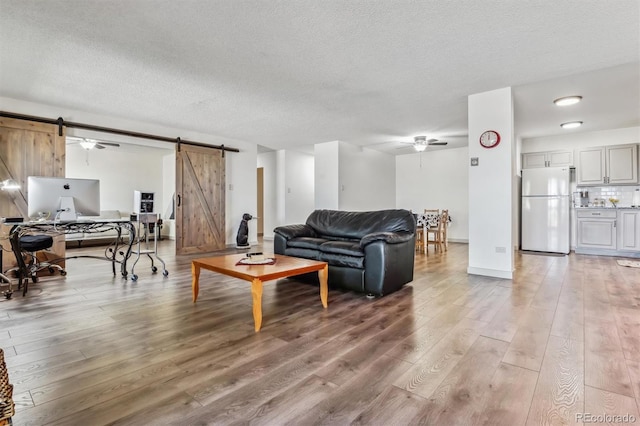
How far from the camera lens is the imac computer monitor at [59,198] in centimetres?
317

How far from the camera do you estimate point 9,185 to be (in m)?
3.96

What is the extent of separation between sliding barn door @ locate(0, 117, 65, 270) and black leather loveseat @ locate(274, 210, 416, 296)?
3417 mm

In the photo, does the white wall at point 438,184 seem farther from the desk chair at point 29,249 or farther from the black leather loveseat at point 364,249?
the desk chair at point 29,249

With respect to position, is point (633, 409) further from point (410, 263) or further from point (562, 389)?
point (410, 263)

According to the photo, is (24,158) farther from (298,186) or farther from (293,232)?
(298,186)

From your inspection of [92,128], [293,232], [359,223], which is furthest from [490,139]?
[92,128]

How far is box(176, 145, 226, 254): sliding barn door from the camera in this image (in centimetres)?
600

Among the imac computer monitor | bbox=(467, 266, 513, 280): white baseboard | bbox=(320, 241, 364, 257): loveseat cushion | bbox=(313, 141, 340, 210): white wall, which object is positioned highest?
bbox=(313, 141, 340, 210): white wall

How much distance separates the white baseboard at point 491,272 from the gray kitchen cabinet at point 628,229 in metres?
3.43

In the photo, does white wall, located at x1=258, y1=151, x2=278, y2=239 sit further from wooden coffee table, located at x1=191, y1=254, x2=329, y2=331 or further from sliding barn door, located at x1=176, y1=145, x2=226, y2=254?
wooden coffee table, located at x1=191, y1=254, x2=329, y2=331

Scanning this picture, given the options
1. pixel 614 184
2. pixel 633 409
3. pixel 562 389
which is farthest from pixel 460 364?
pixel 614 184

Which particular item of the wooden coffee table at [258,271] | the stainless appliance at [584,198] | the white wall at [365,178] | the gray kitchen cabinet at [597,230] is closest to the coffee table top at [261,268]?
the wooden coffee table at [258,271]
